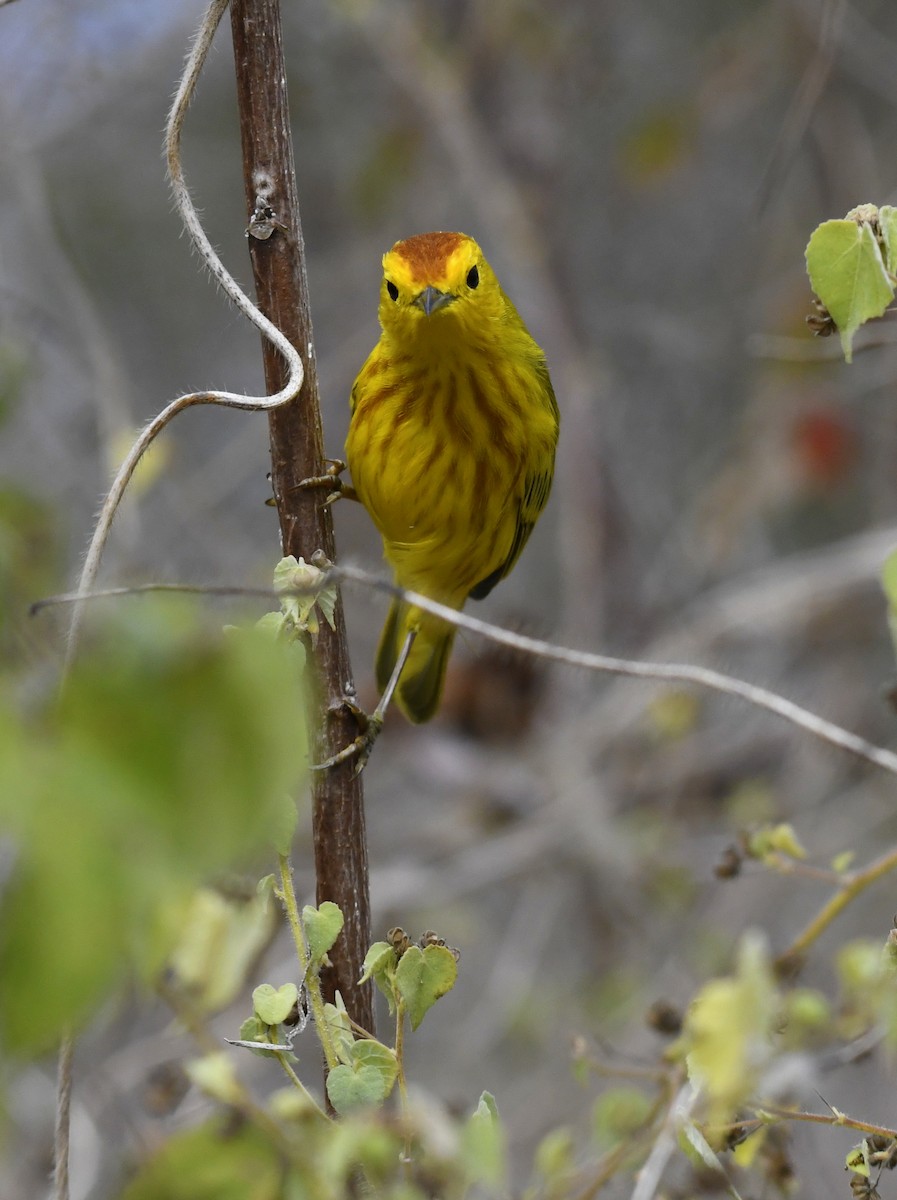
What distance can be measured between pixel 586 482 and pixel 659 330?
0.84 metres

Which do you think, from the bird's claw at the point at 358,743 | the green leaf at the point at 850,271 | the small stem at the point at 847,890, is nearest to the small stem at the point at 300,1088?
the bird's claw at the point at 358,743

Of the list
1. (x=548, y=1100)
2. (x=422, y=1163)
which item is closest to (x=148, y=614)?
(x=422, y=1163)

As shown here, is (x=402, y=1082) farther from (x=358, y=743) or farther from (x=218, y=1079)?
(x=358, y=743)

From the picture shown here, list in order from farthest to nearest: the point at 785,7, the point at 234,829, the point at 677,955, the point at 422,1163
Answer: the point at 785,7 → the point at 677,955 → the point at 422,1163 → the point at 234,829

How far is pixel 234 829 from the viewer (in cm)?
57

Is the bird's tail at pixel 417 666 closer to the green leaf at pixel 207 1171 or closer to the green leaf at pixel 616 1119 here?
the green leaf at pixel 616 1119

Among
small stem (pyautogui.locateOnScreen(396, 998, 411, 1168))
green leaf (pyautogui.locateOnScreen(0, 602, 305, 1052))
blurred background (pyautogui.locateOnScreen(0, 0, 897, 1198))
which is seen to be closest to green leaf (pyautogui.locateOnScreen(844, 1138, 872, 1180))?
small stem (pyautogui.locateOnScreen(396, 998, 411, 1168))

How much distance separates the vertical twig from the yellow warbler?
1.04 meters

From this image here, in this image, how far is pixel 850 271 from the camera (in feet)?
4.34

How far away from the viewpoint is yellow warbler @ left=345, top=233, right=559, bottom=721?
253 centimetres

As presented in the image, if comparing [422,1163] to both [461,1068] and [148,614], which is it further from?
[461,1068]

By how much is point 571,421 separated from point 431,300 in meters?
2.39

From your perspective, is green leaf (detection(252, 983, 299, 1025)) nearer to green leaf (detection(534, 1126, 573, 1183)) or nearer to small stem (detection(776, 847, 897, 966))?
green leaf (detection(534, 1126, 573, 1183))

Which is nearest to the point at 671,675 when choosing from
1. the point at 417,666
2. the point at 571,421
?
the point at 417,666
